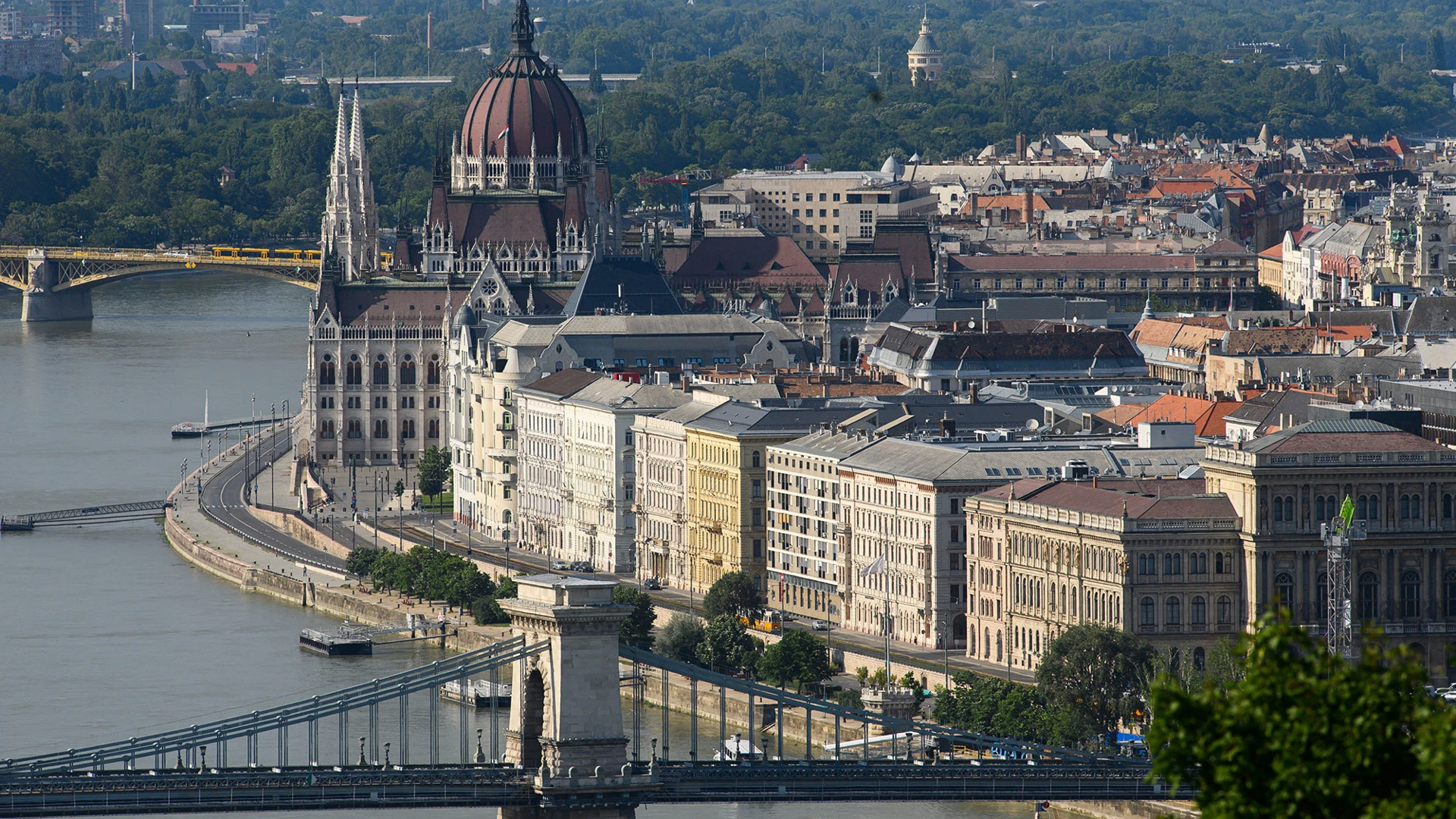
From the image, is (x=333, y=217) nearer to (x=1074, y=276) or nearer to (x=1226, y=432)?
(x=1074, y=276)

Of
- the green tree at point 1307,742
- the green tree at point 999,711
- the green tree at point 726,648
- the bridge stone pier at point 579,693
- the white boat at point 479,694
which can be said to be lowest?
the white boat at point 479,694

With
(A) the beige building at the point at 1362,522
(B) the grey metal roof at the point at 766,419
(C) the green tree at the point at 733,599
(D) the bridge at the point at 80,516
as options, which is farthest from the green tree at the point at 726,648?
(D) the bridge at the point at 80,516

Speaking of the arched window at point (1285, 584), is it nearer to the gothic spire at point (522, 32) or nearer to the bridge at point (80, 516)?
the bridge at point (80, 516)

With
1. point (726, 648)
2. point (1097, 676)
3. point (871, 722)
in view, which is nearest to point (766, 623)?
point (726, 648)

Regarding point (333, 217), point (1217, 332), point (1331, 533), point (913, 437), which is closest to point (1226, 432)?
point (913, 437)

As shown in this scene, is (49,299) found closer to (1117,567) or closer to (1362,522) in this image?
(1117,567)

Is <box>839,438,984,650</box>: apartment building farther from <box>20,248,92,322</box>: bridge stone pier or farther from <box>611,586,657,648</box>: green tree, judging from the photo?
<box>20,248,92,322</box>: bridge stone pier
